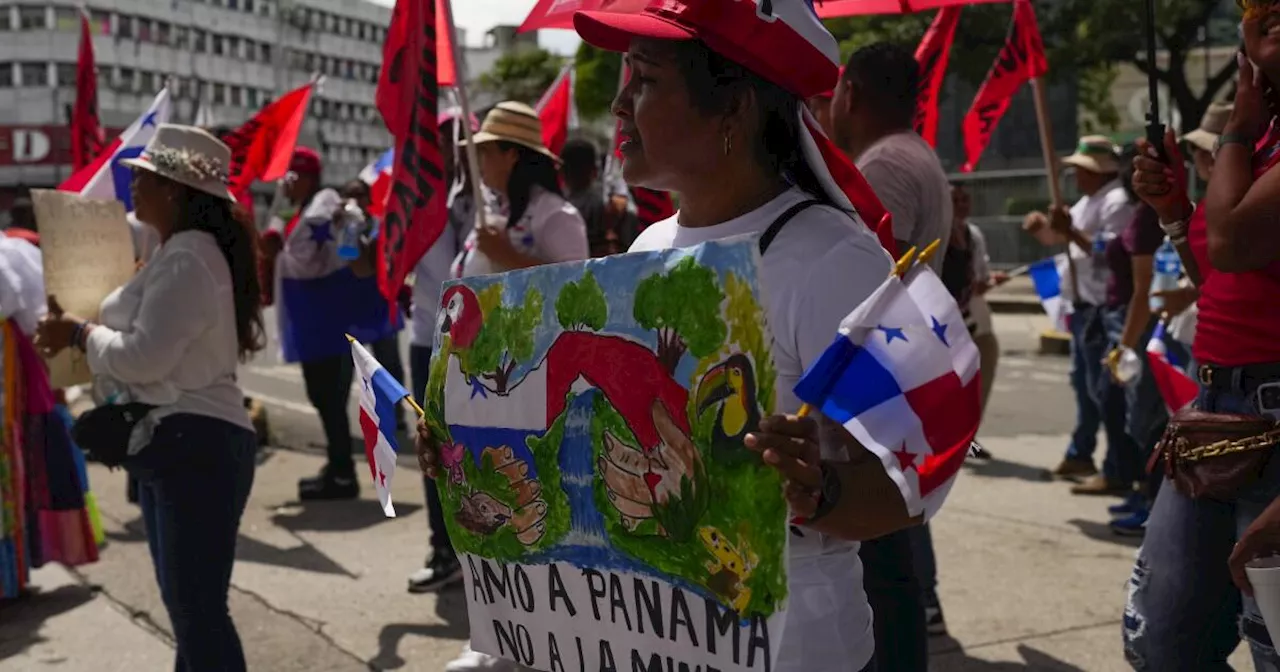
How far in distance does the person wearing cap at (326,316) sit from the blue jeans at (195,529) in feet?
13.1

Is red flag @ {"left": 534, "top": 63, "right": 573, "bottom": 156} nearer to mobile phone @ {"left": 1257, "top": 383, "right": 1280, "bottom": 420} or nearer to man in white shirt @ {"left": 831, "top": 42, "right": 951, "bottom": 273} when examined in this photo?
man in white shirt @ {"left": 831, "top": 42, "right": 951, "bottom": 273}

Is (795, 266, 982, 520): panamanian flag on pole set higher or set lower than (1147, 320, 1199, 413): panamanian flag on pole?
higher

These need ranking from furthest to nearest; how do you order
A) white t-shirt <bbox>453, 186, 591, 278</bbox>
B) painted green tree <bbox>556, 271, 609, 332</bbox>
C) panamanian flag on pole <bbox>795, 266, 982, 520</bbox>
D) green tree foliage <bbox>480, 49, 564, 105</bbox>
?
green tree foliage <bbox>480, 49, 564, 105</bbox>
white t-shirt <bbox>453, 186, 591, 278</bbox>
painted green tree <bbox>556, 271, 609, 332</bbox>
panamanian flag on pole <bbox>795, 266, 982, 520</bbox>

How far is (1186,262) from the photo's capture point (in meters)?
3.15

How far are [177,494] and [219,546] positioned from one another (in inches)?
7.1

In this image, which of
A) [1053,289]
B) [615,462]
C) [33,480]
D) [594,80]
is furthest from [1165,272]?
[594,80]

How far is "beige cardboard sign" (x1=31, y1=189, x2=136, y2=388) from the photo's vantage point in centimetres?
418

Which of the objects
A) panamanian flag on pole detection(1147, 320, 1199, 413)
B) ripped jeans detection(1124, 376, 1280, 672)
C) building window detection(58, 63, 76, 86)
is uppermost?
building window detection(58, 63, 76, 86)

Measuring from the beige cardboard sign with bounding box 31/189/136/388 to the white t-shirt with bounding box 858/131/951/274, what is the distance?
7.93ft

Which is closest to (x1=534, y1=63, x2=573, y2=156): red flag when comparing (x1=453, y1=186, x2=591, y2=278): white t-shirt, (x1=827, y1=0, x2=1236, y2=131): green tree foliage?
(x1=453, y1=186, x2=591, y2=278): white t-shirt

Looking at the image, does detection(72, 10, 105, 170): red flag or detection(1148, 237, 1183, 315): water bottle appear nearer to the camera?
detection(1148, 237, 1183, 315): water bottle

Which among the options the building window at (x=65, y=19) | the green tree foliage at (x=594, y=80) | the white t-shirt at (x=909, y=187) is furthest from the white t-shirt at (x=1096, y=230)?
the building window at (x=65, y=19)

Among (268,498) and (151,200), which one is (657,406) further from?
(268,498)

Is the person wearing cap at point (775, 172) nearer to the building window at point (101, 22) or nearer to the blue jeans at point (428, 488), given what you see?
the blue jeans at point (428, 488)
